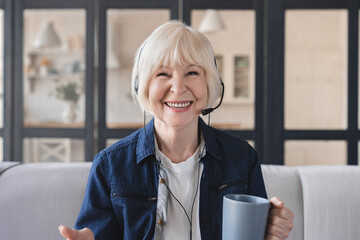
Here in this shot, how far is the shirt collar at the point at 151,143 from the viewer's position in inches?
41.6

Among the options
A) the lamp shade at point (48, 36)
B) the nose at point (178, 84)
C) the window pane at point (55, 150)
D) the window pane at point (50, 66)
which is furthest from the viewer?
the window pane at point (50, 66)

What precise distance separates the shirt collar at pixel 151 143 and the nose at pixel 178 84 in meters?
0.20

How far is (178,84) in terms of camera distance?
3.10 ft

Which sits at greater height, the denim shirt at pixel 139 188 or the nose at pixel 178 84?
the nose at pixel 178 84

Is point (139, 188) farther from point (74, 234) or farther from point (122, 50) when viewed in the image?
point (122, 50)

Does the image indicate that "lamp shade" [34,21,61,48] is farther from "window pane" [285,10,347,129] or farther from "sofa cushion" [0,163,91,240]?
"sofa cushion" [0,163,91,240]

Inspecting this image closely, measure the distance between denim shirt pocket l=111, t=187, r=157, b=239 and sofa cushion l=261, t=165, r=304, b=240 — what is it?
1.90ft

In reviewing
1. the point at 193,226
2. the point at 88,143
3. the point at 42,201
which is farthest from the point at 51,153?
the point at 193,226

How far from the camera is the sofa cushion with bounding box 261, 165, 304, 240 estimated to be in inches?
53.8

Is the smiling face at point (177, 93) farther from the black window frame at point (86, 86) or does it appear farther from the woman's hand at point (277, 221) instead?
the black window frame at point (86, 86)

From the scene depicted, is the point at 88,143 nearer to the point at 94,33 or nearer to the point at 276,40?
the point at 94,33

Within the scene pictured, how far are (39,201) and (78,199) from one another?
A: 15cm

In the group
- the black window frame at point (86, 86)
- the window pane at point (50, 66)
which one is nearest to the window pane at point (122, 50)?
the window pane at point (50, 66)

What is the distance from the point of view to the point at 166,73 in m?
0.97
